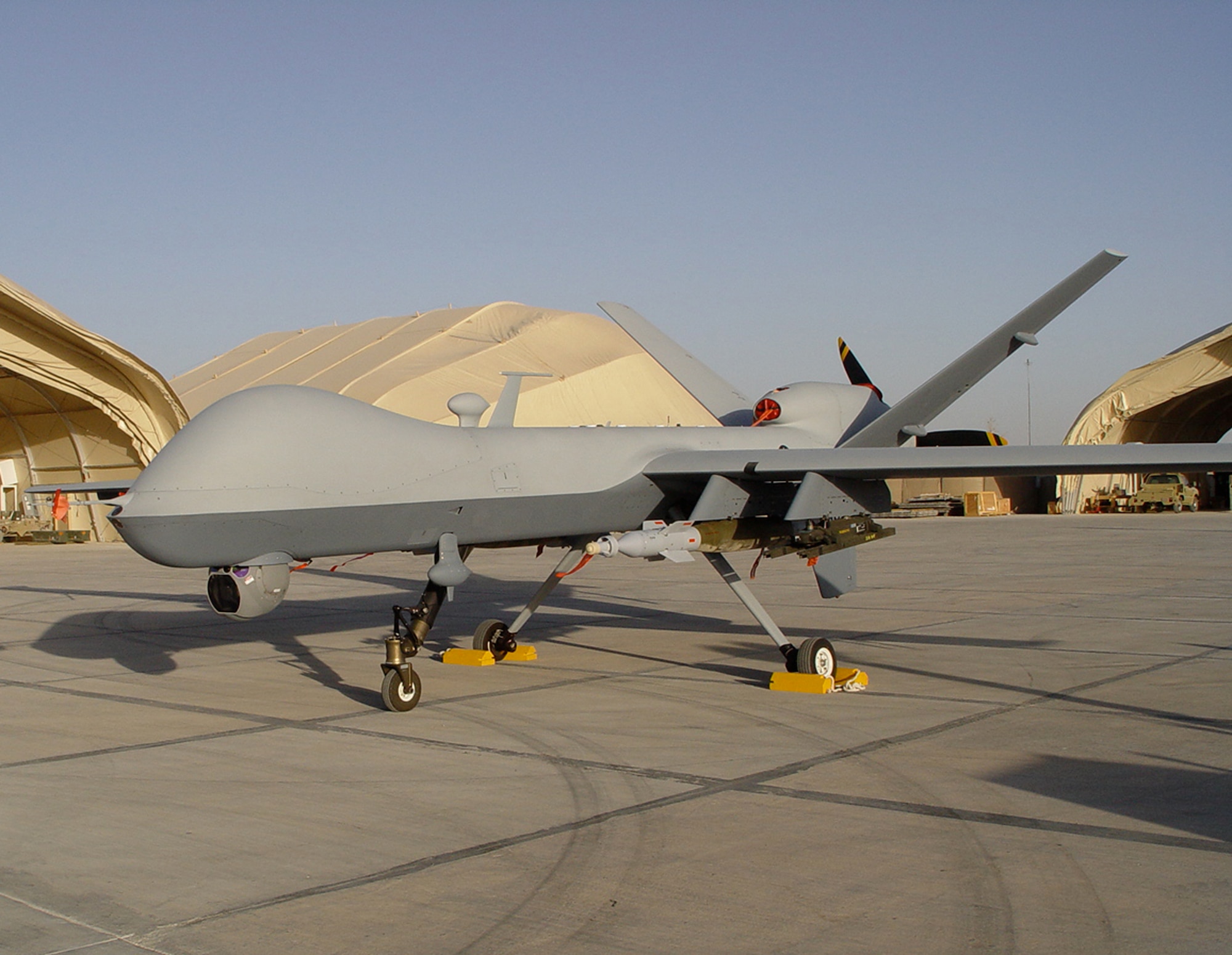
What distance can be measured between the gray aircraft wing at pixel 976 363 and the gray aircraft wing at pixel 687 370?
2038mm

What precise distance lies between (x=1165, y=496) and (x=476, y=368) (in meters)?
37.3

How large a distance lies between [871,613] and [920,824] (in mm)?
10128

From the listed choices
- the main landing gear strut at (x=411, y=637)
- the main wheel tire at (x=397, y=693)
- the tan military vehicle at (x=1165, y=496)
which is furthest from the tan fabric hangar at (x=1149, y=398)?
the main wheel tire at (x=397, y=693)

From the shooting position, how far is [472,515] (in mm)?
9875

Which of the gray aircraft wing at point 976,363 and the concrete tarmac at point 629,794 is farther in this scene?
the gray aircraft wing at point 976,363

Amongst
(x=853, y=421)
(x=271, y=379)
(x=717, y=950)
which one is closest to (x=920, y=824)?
(x=717, y=950)

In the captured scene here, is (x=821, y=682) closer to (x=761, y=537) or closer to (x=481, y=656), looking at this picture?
(x=761, y=537)

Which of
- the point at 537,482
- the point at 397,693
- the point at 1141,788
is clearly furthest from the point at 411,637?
the point at 1141,788

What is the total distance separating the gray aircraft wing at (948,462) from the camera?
940 centimetres

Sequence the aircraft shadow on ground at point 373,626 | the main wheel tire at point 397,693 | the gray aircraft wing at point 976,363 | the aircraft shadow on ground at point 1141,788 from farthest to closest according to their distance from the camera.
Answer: the aircraft shadow on ground at point 373,626 < the gray aircraft wing at point 976,363 < the main wheel tire at point 397,693 < the aircraft shadow on ground at point 1141,788

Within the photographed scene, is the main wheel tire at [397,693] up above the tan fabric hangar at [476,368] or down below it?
below

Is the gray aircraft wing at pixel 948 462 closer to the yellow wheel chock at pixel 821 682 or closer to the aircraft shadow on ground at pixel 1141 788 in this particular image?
the yellow wheel chock at pixel 821 682

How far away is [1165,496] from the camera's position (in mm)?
47000

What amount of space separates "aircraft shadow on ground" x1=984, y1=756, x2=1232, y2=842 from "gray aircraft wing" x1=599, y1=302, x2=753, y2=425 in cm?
716
